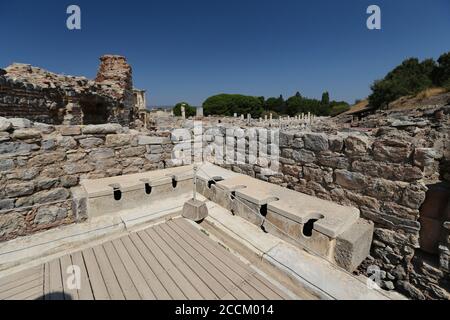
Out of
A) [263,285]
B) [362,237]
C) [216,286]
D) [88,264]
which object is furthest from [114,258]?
[362,237]

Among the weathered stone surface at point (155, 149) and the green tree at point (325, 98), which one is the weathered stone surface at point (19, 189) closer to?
the weathered stone surface at point (155, 149)

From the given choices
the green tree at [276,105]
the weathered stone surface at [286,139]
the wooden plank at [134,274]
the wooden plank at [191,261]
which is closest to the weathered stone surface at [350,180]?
the weathered stone surface at [286,139]

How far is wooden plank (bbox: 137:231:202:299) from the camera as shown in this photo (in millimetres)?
1983

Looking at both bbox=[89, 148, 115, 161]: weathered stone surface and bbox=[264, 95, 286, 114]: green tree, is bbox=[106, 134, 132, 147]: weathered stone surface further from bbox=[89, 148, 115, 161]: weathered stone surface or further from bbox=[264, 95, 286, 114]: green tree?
bbox=[264, 95, 286, 114]: green tree

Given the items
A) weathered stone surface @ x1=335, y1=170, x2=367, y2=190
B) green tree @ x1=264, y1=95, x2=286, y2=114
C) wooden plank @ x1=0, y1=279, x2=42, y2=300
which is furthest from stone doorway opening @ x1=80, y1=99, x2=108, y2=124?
green tree @ x1=264, y1=95, x2=286, y2=114

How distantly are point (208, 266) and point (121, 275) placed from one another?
2.71 ft

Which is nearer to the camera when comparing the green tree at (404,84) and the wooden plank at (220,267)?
the wooden plank at (220,267)

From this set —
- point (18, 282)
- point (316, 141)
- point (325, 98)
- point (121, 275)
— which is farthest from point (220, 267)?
point (325, 98)

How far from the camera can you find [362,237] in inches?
103

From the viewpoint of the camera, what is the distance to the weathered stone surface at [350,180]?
2.97 meters

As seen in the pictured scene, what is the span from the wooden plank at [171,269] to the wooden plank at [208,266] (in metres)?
0.23

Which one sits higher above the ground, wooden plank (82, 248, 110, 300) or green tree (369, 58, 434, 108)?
green tree (369, 58, 434, 108)

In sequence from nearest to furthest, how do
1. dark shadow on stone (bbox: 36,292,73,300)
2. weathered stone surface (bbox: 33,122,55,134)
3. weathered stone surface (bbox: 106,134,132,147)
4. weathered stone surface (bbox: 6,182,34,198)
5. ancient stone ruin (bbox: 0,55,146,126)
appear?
dark shadow on stone (bbox: 36,292,73,300)
weathered stone surface (bbox: 6,182,34,198)
weathered stone surface (bbox: 33,122,55,134)
weathered stone surface (bbox: 106,134,132,147)
ancient stone ruin (bbox: 0,55,146,126)
